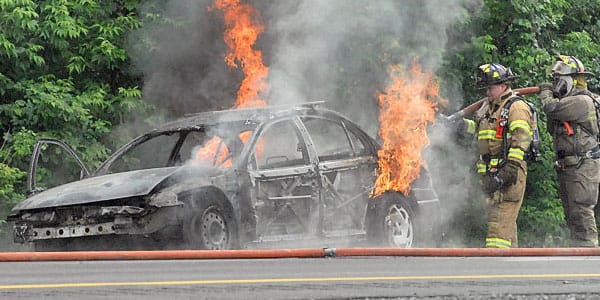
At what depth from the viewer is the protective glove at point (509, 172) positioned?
10602 mm

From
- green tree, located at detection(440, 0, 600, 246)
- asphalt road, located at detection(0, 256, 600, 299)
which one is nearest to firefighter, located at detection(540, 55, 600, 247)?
asphalt road, located at detection(0, 256, 600, 299)

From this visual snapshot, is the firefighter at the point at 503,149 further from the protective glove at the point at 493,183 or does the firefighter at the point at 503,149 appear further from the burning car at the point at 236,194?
the burning car at the point at 236,194

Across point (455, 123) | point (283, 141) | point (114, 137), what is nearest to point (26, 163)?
point (114, 137)

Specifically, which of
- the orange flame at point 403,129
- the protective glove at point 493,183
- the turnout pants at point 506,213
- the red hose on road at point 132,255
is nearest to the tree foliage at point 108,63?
the orange flame at point 403,129

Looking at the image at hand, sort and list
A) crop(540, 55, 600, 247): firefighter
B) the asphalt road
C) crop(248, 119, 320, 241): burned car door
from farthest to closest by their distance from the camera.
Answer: crop(540, 55, 600, 247): firefighter → crop(248, 119, 320, 241): burned car door → the asphalt road

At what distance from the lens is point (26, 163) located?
42.4 feet

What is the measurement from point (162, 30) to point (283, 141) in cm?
394

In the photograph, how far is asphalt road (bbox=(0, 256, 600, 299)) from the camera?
20.8 ft

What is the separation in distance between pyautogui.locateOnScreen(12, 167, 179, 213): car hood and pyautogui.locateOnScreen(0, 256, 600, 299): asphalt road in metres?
1.20

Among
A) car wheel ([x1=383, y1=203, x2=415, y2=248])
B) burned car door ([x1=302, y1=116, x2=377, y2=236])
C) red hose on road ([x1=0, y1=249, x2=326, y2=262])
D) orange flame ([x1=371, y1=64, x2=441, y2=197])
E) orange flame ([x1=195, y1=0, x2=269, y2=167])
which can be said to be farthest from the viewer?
orange flame ([x1=195, y1=0, x2=269, y2=167])

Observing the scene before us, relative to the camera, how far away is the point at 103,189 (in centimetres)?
934

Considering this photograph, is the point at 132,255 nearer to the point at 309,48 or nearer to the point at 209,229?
the point at 209,229

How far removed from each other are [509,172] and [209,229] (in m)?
3.21

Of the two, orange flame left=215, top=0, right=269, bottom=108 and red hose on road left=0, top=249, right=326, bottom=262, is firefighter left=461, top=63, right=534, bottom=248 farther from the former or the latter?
red hose on road left=0, top=249, right=326, bottom=262
